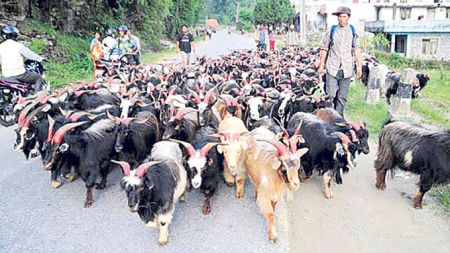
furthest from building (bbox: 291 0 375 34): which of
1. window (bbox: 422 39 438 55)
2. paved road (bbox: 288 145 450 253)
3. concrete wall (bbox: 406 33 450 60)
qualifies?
paved road (bbox: 288 145 450 253)

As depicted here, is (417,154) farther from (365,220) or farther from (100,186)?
(100,186)

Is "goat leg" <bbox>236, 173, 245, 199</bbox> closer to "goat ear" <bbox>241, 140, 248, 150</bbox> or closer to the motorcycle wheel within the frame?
"goat ear" <bbox>241, 140, 248, 150</bbox>

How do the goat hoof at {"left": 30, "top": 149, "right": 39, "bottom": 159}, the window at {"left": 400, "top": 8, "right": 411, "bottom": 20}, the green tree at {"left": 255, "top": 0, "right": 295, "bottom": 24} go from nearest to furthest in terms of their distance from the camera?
1. the goat hoof at {"left": 30, "top": 149, "right": 39, "bottom": 159}
2. the window at {"left": 400, "top": 8, "right": 411, "bottom": 20}
3. the green tree at {"left": 255, "top": 0, "right": 295, "bottom": 24}

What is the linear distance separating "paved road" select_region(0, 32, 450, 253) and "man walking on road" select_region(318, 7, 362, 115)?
1.80 metres

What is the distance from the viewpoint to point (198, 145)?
16.8 feet

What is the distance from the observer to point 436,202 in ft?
16.8

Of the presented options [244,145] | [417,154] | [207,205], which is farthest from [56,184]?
[417,154]

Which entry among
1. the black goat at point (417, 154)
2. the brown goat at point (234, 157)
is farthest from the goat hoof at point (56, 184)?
the black goat at point (417, 154)

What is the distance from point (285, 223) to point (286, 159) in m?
0.84

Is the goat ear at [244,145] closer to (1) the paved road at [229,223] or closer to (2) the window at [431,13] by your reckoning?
(1) the paved road at [229,223]

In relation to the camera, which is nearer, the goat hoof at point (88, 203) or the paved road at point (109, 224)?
the paved road at point (109, 224)

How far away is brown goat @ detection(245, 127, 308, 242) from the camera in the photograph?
4.17m

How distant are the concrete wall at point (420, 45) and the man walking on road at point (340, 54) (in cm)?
3315

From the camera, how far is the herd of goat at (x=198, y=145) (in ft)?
14.0
